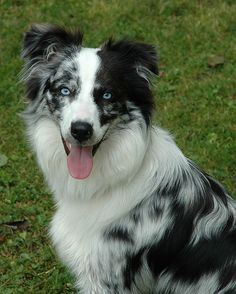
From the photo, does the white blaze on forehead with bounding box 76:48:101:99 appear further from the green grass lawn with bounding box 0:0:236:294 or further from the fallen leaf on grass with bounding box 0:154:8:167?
the fallen leaf on grass with bounding box 0:154:8:167

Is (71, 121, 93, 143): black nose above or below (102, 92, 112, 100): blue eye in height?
below

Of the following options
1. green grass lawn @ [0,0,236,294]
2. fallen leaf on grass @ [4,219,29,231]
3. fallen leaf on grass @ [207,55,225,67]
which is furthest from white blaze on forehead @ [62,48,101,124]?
fallen leaf on grass @ [207,55,225,67]

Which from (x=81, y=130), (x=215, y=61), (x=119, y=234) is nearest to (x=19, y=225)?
(x=119, y=234)

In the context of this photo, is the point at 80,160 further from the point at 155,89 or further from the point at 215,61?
the point at 215,61

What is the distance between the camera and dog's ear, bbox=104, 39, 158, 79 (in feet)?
13.5

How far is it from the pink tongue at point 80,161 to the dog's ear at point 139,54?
595 millimetres

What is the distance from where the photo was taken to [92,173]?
4133mm

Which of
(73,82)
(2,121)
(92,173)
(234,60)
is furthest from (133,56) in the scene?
(234,60)

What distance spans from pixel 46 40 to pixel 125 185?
39.6 inches

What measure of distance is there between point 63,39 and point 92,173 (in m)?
0.85

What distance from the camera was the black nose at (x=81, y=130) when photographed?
12.2 feet

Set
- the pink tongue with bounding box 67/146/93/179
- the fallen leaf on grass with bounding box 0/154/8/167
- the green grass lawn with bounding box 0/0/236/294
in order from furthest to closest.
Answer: the fallen leaf on grass with bounding box 0/154/8/167
the green grass lawn with bounding box 0/0/236/294
the pink tongue with bounding box 67/146/93/179

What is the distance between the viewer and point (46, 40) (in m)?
4.17

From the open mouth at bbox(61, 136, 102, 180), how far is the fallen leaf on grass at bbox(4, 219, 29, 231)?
1762mm
